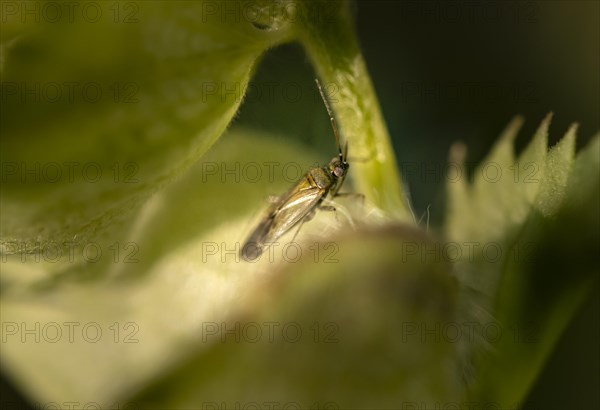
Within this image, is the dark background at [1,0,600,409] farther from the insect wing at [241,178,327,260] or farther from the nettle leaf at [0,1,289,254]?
the nettle leaf at [0,1,289,254]

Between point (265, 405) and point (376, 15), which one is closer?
point (265, 405)

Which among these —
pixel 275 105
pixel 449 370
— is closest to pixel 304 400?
pixel 449 370

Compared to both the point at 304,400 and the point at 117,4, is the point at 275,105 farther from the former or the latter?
the point at 304,400

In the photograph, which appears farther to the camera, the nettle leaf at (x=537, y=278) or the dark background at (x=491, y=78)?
the dark background at (x=491, y=78)

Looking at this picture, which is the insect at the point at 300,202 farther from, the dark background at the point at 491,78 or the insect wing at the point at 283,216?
the dark background at the point at 491,78

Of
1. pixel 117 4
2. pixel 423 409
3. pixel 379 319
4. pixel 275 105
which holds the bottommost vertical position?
pixel 423 409

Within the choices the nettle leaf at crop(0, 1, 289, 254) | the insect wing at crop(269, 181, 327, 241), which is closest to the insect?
the insect wing at crop(269, 181, 327, 241)

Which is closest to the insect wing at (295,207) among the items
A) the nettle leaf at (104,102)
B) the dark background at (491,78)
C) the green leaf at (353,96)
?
the green leaf at (353,96)
